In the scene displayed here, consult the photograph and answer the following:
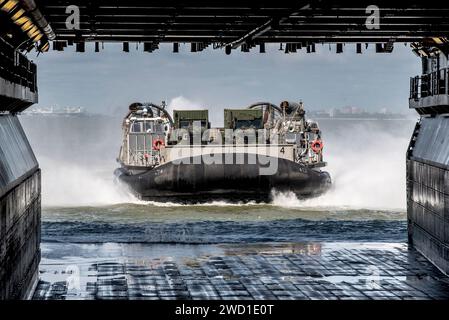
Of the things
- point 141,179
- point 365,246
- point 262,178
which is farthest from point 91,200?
point 365,246

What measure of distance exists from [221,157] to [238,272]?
78.9ft

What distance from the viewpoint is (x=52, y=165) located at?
9919 centimetres

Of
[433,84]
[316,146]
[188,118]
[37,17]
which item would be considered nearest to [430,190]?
[433,84]

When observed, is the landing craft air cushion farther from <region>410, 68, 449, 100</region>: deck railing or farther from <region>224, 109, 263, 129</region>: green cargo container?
<region>410, 68, 449, 100</region>: deck railing

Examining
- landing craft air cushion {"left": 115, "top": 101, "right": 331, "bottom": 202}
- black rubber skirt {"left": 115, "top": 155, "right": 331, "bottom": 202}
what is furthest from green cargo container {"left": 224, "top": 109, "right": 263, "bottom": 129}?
black rubber skirt {"left": 115, "top": 155, "right": 331, "bottom": 202}

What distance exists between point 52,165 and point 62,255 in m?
68.7

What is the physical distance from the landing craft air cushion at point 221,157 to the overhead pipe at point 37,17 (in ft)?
67.4

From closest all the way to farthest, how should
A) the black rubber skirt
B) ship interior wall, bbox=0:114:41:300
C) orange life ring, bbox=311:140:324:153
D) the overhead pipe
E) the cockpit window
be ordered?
ship interior wall, bbox=0:114:41:300 → the overhead pipe → the black rubber skirt → orange life ring, bbox=311:140:324:153 → the cockpit window

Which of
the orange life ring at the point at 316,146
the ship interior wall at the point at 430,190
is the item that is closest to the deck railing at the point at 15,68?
the ship interior wall at the point at 430,190

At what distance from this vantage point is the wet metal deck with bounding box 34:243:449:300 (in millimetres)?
23625

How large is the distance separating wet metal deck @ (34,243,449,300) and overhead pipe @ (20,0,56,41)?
5598 millimetres

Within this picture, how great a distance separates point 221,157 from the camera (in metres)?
51.1

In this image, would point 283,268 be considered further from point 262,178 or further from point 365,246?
point 262,178

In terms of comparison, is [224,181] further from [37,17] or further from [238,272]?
[37,17]
